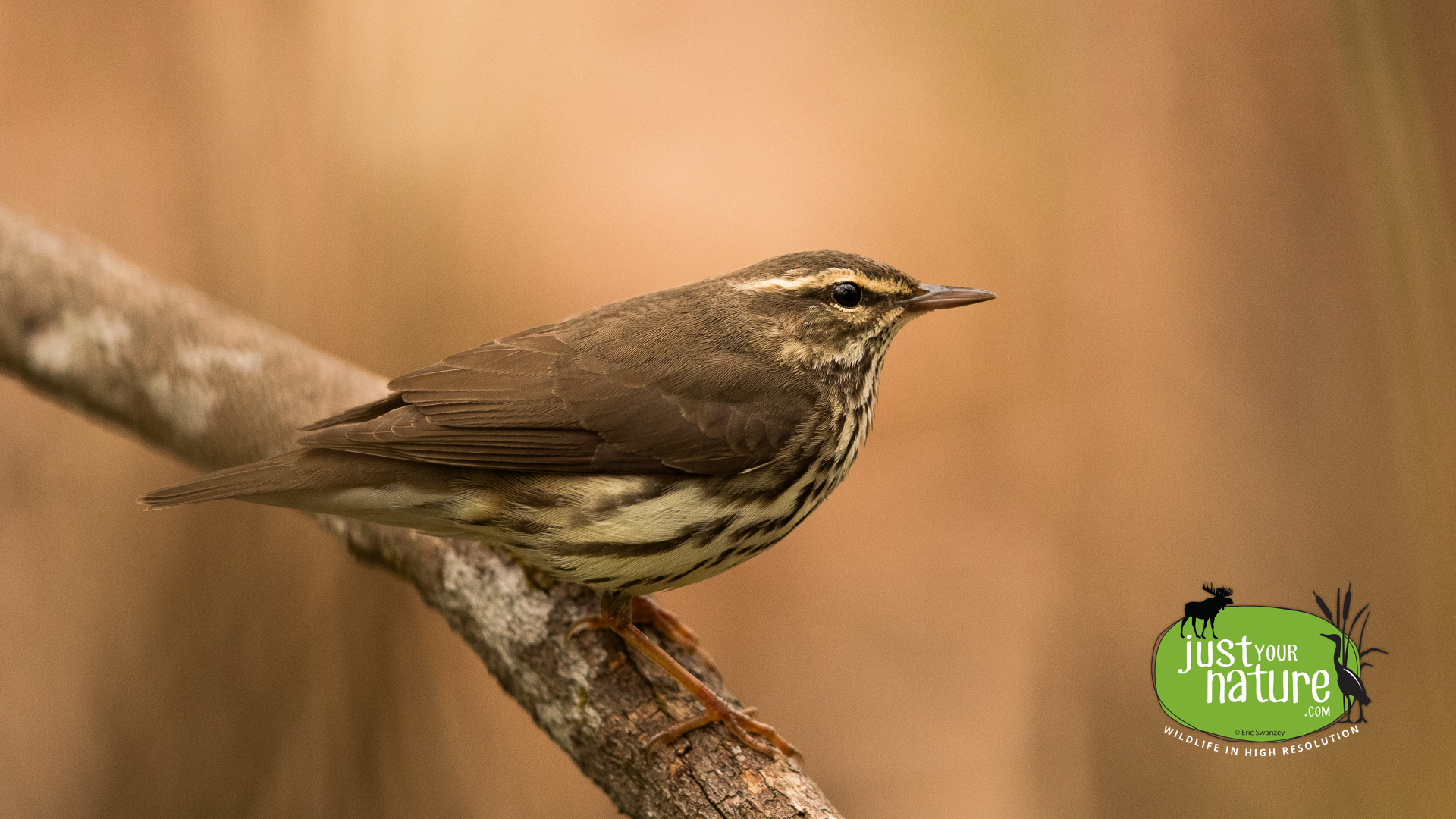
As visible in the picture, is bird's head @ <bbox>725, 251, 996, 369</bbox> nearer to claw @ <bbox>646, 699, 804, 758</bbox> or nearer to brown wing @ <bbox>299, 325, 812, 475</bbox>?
brown wing @ <bbox>299, 325, 812, 475</bbox>

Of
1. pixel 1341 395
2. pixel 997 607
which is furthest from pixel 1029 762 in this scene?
pixel 1341 395

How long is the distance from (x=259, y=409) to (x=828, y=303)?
237cm

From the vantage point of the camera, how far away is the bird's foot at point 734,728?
3.22 m

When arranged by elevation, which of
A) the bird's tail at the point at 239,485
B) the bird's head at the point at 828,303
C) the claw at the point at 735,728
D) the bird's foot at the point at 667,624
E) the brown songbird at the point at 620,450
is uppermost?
the bird's head at the point at 828,303

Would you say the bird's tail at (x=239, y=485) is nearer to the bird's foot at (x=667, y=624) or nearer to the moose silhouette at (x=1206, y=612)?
the bird's foot at (x=667, y=624)

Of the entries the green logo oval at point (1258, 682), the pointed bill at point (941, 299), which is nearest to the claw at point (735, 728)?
the pointed bill at point (941, 299)

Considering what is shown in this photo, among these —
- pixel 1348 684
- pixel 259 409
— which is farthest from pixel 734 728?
pixel 1348 684

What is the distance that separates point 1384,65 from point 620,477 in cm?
257

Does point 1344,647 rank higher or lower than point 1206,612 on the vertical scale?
lower

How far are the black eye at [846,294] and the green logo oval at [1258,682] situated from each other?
2.16 metres

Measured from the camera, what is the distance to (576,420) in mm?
3357

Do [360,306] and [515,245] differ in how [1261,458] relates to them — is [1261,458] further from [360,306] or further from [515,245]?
[360,306]

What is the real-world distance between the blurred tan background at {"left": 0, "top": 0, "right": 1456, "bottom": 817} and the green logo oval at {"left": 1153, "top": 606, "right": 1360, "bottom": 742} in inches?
21.4

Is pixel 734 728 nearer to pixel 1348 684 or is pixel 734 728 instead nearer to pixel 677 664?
pixel 677 664
